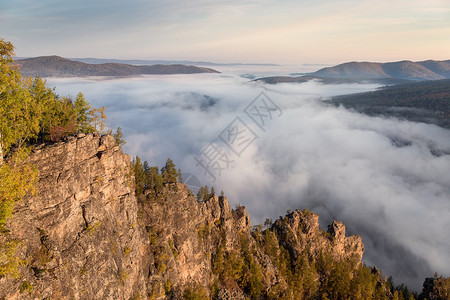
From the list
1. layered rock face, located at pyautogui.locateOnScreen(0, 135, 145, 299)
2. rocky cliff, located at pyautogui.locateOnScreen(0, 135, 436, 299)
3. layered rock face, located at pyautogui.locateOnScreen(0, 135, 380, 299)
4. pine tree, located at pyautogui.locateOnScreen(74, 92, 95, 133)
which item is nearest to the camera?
layered rock face, located at pyautogui.locateOnScreen(0, 135, 145, 299)

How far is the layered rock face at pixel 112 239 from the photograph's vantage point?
106 feet

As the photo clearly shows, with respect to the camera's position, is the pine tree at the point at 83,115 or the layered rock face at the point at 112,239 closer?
the layered rock face at the point at 112,239

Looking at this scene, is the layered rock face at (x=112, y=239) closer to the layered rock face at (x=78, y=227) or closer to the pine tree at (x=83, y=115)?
the layered rock face at (x=78, y=227)

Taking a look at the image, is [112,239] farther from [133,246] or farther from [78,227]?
[133,246]

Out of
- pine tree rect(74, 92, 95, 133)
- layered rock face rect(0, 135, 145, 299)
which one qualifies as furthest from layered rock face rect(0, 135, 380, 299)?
pine tree rect(74, 92, 95, 133)

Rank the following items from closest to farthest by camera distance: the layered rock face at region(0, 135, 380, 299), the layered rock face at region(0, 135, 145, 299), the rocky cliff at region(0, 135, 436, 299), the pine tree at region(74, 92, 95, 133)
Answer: the layered rock face at region(0, 135, 145, 299), the layered rock face at region(0, 135, 380, 299), the rocky cliff at region(0, 135, 436, 299), the pine tree at region(74, 92, 95, 133)

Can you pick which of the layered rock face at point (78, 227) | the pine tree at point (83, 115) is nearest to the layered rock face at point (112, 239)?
the layered rock face at point (78, 227)

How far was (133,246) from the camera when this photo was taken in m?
49.5

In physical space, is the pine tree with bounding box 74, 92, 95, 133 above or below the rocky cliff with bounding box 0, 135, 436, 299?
above

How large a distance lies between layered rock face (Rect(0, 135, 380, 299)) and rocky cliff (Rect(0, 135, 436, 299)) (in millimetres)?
139

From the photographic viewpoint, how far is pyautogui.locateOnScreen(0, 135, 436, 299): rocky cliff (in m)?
33.1

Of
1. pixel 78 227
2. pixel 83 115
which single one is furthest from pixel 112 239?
pixel 83 115

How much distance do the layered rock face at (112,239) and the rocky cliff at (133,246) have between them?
139 millimetres

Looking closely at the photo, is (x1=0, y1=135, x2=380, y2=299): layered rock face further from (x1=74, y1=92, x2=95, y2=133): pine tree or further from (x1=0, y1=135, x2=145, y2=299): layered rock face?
(x1=74, y1=92, x2=95, y2=133): pine tree
